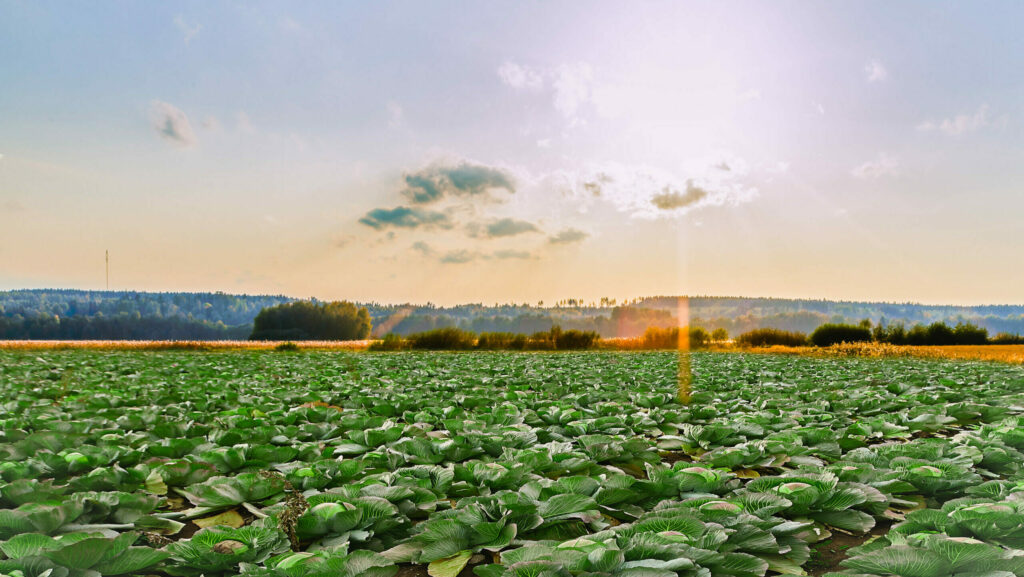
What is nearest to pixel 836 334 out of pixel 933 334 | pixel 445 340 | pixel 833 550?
pixel 933 334

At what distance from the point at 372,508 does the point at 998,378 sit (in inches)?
531

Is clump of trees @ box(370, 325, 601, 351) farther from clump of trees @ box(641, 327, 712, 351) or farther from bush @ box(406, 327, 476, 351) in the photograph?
clump of trees @ box(641, 327, 712, 351)

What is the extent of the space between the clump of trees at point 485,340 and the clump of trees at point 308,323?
44.1 metres

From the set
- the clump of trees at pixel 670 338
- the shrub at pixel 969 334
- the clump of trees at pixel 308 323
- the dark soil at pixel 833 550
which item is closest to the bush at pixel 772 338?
the clump of trees at pixel 670 338

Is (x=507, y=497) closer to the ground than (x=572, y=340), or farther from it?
farther from it

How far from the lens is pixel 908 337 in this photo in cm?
3994

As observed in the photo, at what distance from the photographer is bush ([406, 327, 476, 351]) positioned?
1426 inches

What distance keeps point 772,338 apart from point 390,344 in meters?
30.3

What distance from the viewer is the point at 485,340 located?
3691 centimetres

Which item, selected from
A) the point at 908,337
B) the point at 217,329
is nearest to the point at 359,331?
the point at 217,329

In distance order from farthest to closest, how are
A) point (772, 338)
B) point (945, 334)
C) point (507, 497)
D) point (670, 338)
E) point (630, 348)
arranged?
point (772, 338) → point (945, 334) → point (670, 338) → point (630, 348) → point (507, 497)

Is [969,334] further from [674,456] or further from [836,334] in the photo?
[674,456]

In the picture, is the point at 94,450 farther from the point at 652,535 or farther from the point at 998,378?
the point at 998,378

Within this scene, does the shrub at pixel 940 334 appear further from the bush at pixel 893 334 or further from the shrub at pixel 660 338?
the shrub at pixel 660 338
